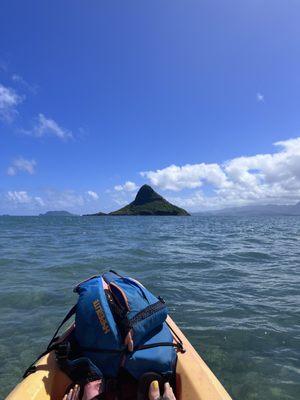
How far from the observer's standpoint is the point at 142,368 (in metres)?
3.86

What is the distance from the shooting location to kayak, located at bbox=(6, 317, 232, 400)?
3652mm

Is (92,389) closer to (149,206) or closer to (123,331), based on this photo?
(123,331)

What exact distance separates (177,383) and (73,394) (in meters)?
1.13

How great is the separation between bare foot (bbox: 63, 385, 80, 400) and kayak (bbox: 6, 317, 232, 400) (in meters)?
0.22

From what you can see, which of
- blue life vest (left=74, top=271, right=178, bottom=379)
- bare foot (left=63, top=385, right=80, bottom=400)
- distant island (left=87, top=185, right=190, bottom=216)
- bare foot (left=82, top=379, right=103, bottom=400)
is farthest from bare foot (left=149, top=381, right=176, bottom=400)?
distant island (left=87, top=185, right=190, bottom=216)

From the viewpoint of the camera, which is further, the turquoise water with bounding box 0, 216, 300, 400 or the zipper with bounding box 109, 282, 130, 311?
the turquoise water with bounding box 0, 216, 300, 400

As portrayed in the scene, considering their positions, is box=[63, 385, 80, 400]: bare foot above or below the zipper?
below

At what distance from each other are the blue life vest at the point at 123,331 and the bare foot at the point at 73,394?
311 mm

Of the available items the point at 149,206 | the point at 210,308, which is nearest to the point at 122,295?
the point at 210,308

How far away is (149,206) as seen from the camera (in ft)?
600

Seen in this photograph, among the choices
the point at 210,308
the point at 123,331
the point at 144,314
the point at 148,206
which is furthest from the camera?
the point at 148,206

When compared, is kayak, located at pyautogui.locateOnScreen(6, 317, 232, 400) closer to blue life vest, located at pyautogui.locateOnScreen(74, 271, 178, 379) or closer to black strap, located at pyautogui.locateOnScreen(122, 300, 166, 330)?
blue life vest, located at pyautogui.locateOnScreen(74, 271, 178, 379)

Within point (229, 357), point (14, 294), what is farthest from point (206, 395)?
point (14, 294)

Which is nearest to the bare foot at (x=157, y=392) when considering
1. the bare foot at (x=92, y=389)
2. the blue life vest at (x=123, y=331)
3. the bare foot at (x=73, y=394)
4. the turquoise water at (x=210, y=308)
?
the blue life vest at (x=123, y=331)
